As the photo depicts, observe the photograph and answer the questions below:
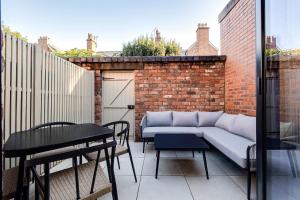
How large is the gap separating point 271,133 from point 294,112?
0.23 meters

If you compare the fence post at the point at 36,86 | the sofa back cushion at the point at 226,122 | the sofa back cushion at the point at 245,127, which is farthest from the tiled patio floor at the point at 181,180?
the fence post at the point at 36,86

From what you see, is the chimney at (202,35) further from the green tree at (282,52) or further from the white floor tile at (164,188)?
the green tree at (282,52)

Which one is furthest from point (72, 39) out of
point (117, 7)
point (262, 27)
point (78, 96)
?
point (262, 27)

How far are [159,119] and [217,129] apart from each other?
133 centimetres

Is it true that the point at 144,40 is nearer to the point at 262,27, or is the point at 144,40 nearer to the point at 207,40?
the point at 207,40

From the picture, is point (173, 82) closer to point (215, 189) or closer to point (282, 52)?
point (215, 189)

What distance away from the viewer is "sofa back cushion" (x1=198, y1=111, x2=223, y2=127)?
16.0 ft

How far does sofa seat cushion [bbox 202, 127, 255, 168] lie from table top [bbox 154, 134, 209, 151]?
0.28 metres

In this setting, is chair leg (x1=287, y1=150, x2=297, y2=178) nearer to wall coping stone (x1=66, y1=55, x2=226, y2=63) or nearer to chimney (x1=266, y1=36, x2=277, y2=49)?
chimney (x1=266, y1=36, x2=277, y2=49)

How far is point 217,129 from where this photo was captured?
4.46 meters

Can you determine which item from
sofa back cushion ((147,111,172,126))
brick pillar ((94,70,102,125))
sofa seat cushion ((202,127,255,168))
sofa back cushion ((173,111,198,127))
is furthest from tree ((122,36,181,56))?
sofa seat cushion ((202,127,255,168))

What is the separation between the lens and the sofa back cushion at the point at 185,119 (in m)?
4.89

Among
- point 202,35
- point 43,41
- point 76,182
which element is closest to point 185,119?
point 76,182

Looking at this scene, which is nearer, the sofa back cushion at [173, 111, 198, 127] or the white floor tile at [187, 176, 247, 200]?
the white floor tile at [187, 176, 247, 200]
